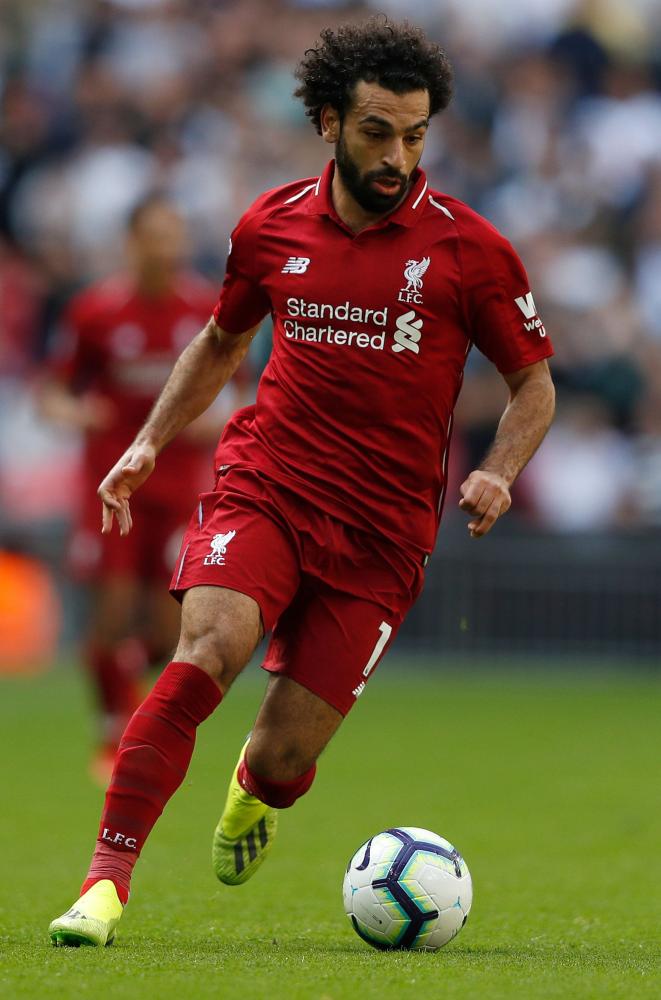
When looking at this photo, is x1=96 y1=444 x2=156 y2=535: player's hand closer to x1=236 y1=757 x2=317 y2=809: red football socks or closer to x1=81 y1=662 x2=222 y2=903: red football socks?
x1=81 y1=662 x2=222 y2=903: red football socks

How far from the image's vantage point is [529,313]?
→ 201 inches

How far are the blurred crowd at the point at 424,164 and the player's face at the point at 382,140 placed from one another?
34.2ft

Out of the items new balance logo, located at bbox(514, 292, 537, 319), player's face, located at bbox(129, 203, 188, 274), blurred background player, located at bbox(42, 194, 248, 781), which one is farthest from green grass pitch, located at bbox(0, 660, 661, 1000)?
player's face, located at bbox(129, 203, 188, 274)

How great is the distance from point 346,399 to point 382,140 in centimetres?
76

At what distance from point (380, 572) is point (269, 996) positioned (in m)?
1.70

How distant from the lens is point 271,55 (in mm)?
17844

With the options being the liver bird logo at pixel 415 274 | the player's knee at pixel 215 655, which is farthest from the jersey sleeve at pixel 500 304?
the player's knee at pixel 215 655

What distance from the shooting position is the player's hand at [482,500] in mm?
4645

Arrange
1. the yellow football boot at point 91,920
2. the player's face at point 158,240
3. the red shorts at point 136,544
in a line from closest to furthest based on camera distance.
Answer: the yellow football boot at point 91,920, the player's face at point 158,240, the red shorts at point 136,544

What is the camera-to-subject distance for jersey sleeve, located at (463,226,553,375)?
5.06 meters

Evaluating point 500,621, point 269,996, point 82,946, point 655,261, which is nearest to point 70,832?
point 82,946

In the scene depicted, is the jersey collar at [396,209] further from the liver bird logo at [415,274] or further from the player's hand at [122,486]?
the player's hand at [122,486]

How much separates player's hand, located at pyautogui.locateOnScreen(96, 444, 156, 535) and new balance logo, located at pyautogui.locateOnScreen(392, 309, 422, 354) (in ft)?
2.64

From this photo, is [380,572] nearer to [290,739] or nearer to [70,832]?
[290,739]
